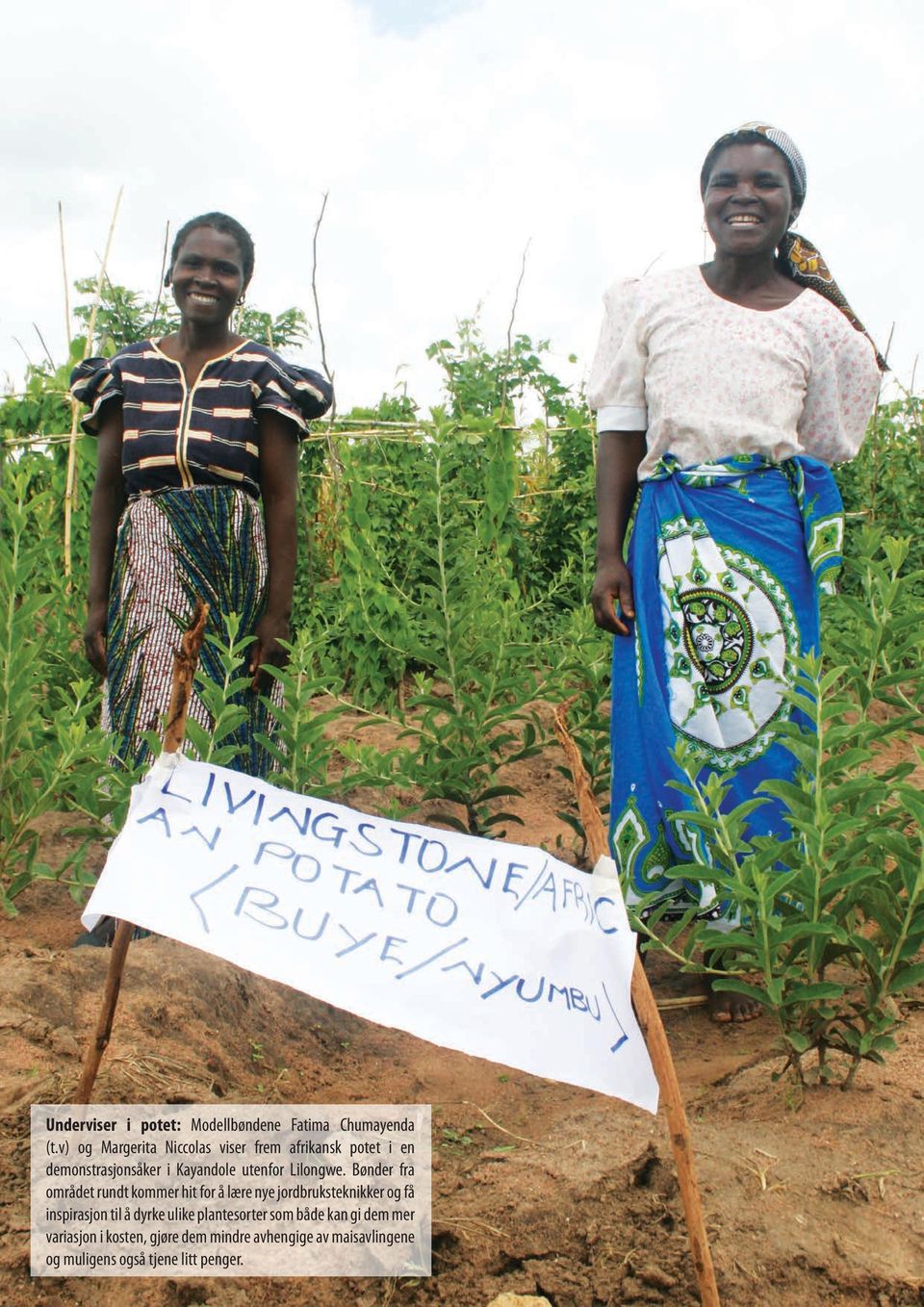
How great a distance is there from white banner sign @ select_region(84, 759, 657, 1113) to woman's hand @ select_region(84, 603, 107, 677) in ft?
5.67

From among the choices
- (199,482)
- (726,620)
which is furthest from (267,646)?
(726,620)

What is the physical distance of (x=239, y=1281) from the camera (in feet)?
5.38

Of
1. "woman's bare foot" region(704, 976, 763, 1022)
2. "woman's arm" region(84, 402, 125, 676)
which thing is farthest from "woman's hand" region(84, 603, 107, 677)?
"woman's bare foot" region(704, 976, 763, 1022)

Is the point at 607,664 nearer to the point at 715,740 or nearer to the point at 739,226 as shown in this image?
the point at 715,740

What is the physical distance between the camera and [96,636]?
129 inches

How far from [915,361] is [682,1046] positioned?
7.38 m

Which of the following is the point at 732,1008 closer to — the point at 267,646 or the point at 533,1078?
the point at 533,1078

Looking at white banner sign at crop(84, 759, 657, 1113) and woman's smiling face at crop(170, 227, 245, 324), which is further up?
woman's smiling face at crop(170, 227, 245, 324)

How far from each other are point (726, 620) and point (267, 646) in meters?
1.18

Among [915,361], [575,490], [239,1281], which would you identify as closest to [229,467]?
[239,1281]

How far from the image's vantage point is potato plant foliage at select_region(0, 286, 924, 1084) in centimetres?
207

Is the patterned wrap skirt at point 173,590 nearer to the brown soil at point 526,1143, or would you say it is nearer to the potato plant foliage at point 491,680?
the potato plant foliage at point 491,680

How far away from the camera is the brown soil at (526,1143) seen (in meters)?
1.65

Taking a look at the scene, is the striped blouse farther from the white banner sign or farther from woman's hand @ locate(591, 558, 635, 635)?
the white banner sign
